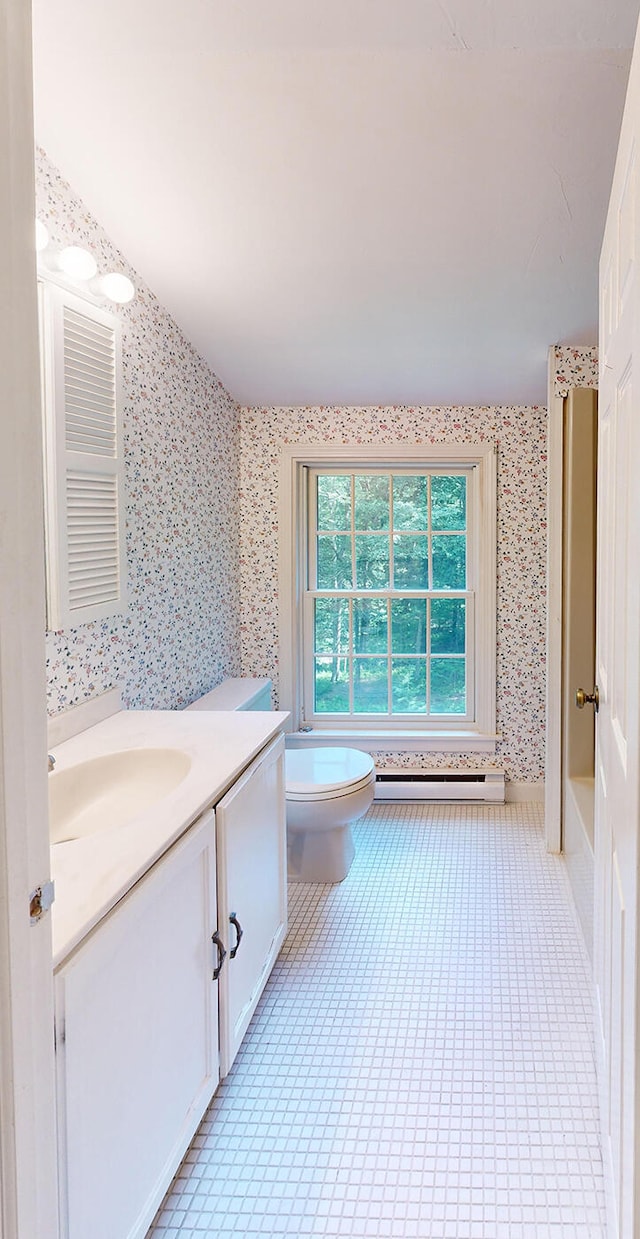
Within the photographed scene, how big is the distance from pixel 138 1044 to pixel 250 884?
75cm

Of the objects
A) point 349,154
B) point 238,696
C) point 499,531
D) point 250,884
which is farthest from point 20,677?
point 499,531

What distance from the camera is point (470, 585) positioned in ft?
14.0

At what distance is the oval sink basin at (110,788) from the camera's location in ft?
6.38

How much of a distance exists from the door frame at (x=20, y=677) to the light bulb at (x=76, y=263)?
4.49 ft

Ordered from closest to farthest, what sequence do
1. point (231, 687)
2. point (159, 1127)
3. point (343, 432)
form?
point (159, 1127), point (231, 687), point (343, 432)

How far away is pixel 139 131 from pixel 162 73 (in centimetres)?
Answer: 22

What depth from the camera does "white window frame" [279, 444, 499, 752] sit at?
410 centimetres

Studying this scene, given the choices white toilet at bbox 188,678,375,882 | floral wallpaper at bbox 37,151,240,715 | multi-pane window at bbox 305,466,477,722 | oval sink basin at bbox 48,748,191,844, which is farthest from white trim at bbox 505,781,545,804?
oval sink basin at bbox 48,748,191,844

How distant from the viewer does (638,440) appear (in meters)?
1.12

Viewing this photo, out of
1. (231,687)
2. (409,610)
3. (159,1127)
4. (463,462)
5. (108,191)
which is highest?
(108,191)

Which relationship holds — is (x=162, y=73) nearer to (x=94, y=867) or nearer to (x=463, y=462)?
(x=94, y=867)

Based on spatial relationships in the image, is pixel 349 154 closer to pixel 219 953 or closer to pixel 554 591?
Answer: pixel 554 591

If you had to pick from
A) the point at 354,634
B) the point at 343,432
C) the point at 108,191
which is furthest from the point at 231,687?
the point at 108,191

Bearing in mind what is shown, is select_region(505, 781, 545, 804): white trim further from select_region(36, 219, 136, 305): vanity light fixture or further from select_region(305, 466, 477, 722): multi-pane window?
select_region(36, 219, 136, 305): vanity light fixture
